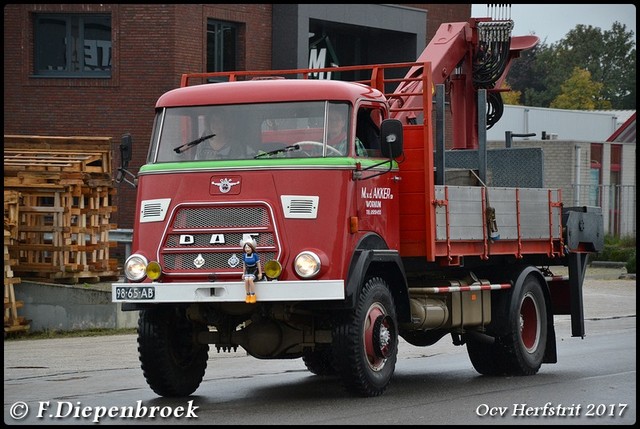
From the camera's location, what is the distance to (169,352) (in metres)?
13.2

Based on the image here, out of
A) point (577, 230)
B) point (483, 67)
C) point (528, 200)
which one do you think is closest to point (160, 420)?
point (528, 200)

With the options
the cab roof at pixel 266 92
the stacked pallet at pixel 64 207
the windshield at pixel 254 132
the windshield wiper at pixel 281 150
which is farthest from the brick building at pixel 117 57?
the windshield wiper at pixel 281 150

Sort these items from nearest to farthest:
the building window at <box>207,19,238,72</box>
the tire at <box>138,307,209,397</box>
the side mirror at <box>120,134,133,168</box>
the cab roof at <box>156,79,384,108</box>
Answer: the tire at <box>138,307,209,397</box> → the cab roof at <box>156,79,384,108</box> → the side mirror at <box>120,134,133,168</box> → the building window at <box>207,19,238,72</box>

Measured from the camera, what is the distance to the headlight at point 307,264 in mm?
12370

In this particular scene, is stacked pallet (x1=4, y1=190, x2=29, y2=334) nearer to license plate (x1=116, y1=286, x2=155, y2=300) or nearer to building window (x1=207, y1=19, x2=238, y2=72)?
license plate (x1=116, y1=286, x2=155, y2=300)

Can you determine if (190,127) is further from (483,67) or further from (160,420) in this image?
(483,67)

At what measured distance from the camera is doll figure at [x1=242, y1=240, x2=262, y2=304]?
1216 centimetres

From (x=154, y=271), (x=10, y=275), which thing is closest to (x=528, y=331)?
(x=154, y=271)

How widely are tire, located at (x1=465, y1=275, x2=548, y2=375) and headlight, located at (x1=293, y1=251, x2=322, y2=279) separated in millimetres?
3715

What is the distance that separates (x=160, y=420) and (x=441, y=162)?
468 centimetres

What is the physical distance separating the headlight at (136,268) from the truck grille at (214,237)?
7.6 inches

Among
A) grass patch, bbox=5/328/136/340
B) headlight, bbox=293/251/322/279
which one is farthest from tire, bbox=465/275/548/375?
grass patch, bbox=5/328/136/340

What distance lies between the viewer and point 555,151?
1793 inches

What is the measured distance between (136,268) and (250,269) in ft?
4.19
